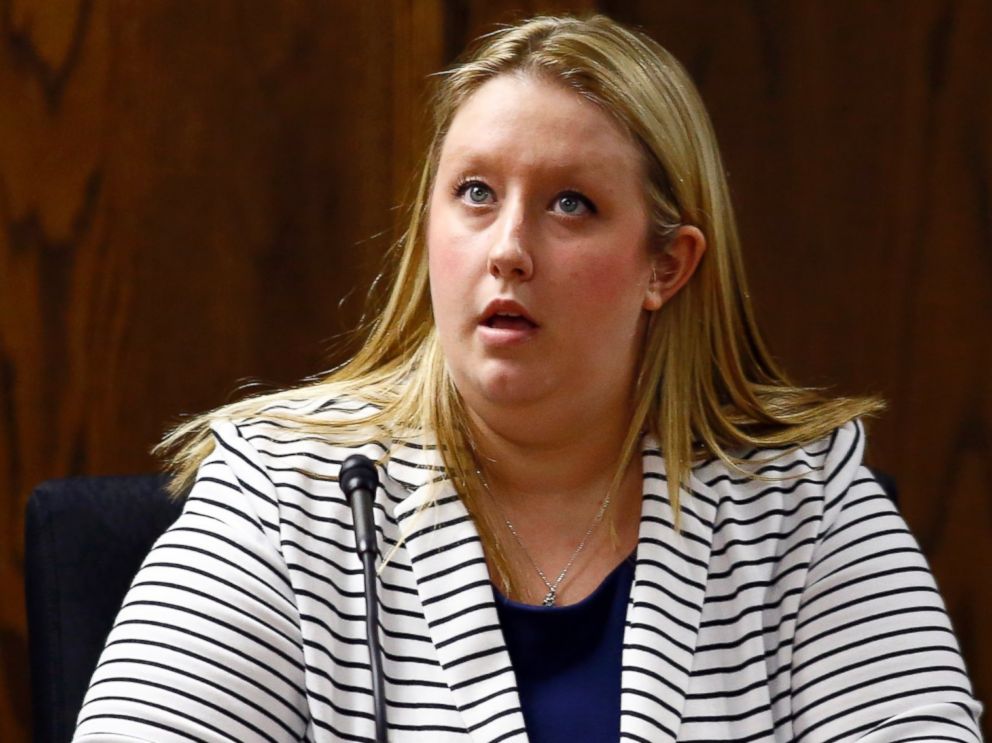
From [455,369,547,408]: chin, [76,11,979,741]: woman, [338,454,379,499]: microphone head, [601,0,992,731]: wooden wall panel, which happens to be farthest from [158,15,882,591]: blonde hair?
[601,0,992,731]: wooden wall panel

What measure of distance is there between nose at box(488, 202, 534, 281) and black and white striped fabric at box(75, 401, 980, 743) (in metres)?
0.22

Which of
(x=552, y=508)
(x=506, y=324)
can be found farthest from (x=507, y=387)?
(x=552, y=508)

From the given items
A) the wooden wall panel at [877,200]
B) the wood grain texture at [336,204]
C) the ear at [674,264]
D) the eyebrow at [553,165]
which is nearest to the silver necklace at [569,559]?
the ear at [674,264]

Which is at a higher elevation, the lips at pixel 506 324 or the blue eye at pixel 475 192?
the blue eye at pixel 475 192

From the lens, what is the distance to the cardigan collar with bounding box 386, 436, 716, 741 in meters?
1.42

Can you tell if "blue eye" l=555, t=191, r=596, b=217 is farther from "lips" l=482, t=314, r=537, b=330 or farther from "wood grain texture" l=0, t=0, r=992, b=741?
"wood grain texture" l=0, t=0, r=992, b=741

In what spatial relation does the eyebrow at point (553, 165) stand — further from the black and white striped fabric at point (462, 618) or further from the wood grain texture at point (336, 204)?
the wood grain texture at point (336, 204)

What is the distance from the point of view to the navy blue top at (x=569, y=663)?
1.44m

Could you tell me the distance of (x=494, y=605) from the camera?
1475 mm

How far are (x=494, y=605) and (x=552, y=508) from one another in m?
0.18

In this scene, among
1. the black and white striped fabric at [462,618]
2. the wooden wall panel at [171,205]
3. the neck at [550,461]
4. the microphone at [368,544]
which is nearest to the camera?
the microphone at [368,544]

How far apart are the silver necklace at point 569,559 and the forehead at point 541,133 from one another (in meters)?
0.34

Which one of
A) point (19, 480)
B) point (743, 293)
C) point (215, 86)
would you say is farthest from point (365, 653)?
point (215, 86)

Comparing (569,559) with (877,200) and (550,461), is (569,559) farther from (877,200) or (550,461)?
(877,200)
